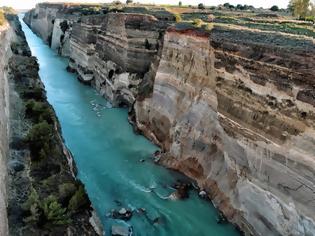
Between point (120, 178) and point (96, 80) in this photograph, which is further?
point (96, 80)

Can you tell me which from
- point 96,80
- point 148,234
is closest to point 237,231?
point 148,234

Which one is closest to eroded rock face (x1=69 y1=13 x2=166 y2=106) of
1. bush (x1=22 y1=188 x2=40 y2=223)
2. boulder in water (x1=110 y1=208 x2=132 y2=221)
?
boulder in water (x1=110 y1=208 x2=132 y2=221)

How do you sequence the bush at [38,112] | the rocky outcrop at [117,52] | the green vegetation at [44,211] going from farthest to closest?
the rocky outcrop at [117,52], the bush at [38,112], the green vegetation at [44,211]

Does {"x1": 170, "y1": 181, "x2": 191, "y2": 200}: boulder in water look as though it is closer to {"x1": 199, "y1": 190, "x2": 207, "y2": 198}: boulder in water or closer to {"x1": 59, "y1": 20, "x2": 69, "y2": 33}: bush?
{"x1": 199, "y1": 190, "x2": 207, "y2": 198}: boulder in water

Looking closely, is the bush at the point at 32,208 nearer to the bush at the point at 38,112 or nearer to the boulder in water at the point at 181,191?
the boulder in water at the point at 181,191

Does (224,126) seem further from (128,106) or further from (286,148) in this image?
(128,106)

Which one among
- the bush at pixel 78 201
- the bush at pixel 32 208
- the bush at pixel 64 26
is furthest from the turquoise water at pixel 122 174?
the bush at pixel 64 26
